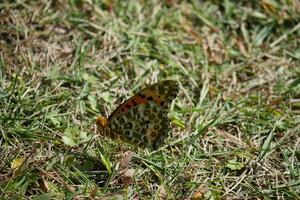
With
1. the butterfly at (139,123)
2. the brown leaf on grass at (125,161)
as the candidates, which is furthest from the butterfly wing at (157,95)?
the brown leaf on grass at (125,161)

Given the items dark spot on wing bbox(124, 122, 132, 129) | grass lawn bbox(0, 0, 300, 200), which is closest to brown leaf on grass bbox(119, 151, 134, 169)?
grass lawn bbox(0, 0, 300, 200)

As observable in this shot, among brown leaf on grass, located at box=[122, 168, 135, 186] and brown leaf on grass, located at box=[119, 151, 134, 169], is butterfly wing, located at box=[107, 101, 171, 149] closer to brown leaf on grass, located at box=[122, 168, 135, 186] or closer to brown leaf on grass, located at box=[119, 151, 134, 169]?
brown leaf on grass, located at box=[119, 151, 134, 169]

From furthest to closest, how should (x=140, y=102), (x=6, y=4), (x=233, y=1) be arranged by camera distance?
(x=233, y=1)
(x=6, y=4)
(x=140, y=102)

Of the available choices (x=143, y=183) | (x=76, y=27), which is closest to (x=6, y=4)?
(x=76, y=27)

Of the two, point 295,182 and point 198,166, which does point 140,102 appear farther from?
point 295,182

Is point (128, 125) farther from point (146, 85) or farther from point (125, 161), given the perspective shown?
point (146, 85)

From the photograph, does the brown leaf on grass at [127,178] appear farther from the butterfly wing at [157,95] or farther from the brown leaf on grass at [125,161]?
the butterfly wing at [157,95]
